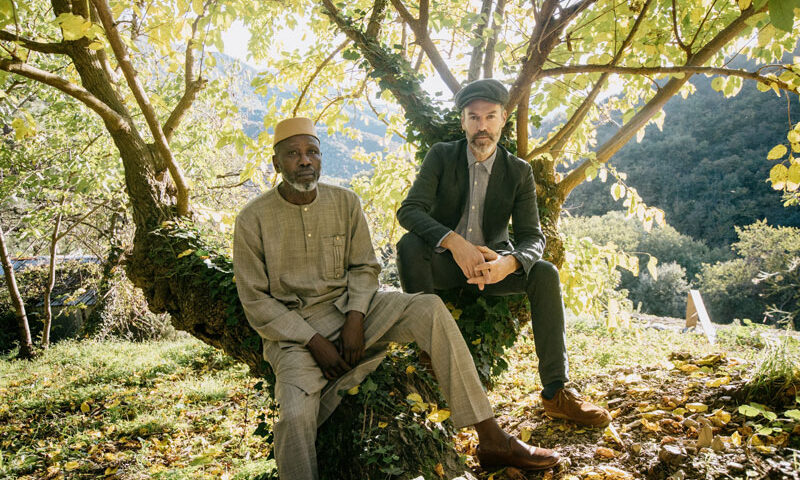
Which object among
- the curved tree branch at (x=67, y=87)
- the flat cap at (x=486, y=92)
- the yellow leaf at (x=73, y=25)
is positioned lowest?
the flat cap at (x=486, y=92)

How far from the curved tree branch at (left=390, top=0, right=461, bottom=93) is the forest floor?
2.52m

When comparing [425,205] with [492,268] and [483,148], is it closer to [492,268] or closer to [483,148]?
[483,148]

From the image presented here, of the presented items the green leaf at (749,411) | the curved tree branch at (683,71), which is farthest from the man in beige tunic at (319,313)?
the curved tree branch at (683,71)

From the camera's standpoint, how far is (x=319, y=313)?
2.51 meters

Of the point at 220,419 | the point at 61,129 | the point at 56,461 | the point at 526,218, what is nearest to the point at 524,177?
the point at 526,218

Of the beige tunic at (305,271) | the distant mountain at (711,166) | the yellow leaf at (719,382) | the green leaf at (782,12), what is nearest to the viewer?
the green leaf at (782,12)

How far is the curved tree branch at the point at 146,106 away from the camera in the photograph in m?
3.37

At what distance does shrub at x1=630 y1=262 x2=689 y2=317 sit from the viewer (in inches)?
1248

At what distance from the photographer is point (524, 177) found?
3.00 metres

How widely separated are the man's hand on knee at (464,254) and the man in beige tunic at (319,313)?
0.33m

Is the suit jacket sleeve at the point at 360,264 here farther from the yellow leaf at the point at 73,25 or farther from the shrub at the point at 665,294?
the shrub at the point at 665,294

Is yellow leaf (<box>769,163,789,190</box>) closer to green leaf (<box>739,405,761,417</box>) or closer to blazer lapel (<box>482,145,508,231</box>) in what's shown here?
green leaf (<box>739,405,761,417</box>)

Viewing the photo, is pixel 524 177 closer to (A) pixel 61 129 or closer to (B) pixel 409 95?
(B) pixel 409 95

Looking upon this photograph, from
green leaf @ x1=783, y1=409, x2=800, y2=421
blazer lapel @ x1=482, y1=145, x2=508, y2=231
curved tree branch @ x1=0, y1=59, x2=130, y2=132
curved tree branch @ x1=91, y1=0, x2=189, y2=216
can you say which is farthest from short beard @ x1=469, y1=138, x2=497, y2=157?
curved tree branch @ x1=0, y1=59, x2=130, y2=132
